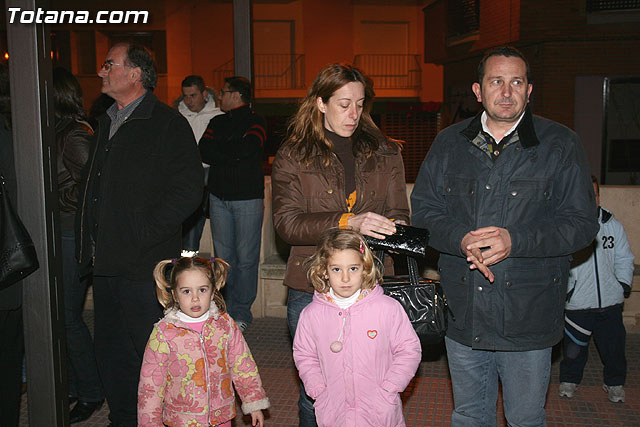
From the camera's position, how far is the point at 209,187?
5.93 meters

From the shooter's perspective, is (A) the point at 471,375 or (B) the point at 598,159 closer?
(A) the point at 471,375

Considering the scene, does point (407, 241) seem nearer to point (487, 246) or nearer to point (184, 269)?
point (487, 246)

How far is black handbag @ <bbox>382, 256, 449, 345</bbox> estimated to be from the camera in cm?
285

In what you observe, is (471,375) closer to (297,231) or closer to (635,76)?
(297,231)

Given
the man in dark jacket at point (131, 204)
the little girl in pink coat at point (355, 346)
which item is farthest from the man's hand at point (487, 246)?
the man in dark jacket at point (131, 204)

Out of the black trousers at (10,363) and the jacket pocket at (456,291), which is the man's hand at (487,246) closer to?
the jacket pocket at (456,291)

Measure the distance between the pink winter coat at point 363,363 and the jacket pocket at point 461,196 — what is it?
0.52m

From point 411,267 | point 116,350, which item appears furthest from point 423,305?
point 116,350

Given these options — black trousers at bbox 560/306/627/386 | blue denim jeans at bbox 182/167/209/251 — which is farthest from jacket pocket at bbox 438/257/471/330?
blue denim jeans at bbox 182/167/209/251

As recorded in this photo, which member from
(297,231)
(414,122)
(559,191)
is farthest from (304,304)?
(414,122)

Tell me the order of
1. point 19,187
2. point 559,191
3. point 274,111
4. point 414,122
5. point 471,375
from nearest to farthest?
point 559,191
point 471,375
point 19,187
point 414,122
point 274,111

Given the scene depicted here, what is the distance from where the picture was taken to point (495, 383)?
3033 millimetres

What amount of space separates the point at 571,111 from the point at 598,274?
1127 centimetres

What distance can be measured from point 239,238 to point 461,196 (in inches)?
131
